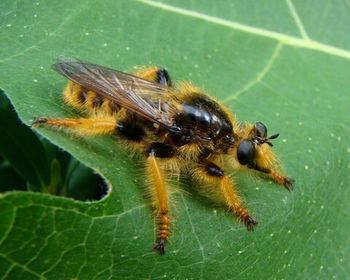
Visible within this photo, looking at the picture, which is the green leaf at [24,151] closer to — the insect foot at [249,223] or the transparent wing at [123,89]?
the transparent wing at [123,89]

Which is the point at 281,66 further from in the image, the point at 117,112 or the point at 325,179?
the point at 117,112

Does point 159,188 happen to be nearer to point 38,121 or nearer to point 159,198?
point 159,198

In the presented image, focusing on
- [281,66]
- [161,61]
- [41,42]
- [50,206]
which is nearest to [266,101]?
[281,66]

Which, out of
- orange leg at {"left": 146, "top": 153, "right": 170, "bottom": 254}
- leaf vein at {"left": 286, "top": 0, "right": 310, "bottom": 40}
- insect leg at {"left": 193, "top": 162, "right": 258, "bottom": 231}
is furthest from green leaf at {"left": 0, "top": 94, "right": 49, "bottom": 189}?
leaf vein at {"left": 286, "top": 0, "right": 310, "bottom": 40}

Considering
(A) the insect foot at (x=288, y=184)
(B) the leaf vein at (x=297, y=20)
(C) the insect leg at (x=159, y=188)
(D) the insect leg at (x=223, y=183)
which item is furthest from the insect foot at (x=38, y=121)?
(B) the leaf vein at (x=297, y=20)

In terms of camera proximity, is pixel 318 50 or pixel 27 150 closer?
pixel 27 150
